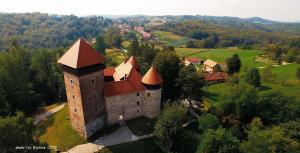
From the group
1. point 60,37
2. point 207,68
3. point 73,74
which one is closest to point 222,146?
point 73,74

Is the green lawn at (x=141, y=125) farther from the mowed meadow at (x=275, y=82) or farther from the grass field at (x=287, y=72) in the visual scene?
the grass field at (x=287, y=72)

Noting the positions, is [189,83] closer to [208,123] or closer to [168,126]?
[208,123]

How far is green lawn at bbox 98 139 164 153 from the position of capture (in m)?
36.1

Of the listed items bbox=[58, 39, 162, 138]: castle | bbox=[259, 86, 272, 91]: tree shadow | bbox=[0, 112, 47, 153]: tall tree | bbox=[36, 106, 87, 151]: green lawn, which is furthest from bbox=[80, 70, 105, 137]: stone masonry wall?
bbox=[259, 86, 272, 91]: tree shadow

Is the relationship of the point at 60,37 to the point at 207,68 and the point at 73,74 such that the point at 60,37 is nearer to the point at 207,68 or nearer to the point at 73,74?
the point at 207,68

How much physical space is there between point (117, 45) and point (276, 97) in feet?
295

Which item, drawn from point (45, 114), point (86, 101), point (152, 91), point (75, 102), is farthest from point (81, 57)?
point (45, 114)

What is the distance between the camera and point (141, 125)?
4150cm

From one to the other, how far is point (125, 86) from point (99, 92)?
4654 millimetres

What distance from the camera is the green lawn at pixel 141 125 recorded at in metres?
40.0

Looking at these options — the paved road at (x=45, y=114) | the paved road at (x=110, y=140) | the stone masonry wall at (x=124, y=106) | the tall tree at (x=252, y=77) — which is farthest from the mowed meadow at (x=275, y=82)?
the paved road at (x=45, y=114)

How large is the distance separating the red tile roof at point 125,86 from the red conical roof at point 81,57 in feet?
17.5

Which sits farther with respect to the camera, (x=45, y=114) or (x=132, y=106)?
(x=45, y=114)

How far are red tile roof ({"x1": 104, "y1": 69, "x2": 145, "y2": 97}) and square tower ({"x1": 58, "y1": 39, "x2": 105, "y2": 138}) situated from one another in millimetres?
1274
